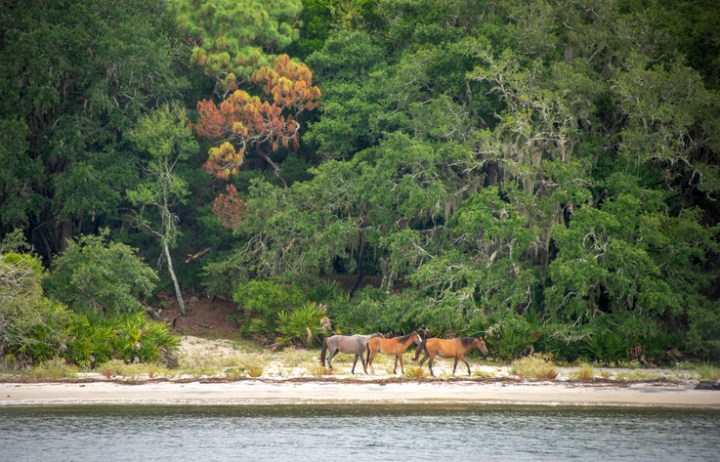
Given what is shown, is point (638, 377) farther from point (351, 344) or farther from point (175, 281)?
point (175, 281)

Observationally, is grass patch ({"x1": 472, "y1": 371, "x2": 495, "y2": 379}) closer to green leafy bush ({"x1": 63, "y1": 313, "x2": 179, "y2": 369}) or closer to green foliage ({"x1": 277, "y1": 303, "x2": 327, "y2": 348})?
green foliage ({"x1": 277, "y1": 303, "x2": 327, "y2": 348})

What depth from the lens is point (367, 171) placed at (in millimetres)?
32312

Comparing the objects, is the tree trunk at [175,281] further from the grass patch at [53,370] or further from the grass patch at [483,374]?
the grass patch at [483,374]

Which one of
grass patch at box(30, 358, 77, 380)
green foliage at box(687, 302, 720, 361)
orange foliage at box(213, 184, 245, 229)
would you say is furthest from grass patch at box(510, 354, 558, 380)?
orange foliage at box(213, 184, 245, 229)

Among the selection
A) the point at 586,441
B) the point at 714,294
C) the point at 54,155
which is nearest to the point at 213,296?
the point at 54,155

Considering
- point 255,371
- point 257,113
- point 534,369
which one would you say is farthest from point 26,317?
point 257,113

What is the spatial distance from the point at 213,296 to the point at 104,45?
8.73 metres

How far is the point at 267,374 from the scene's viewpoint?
26.2 meters

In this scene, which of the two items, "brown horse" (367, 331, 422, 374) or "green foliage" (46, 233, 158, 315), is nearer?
"brown horse" (367, 331, 422, 374)

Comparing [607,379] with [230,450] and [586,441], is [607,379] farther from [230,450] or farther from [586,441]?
[230,450]

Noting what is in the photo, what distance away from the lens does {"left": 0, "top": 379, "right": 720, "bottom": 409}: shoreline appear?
23.1 metres

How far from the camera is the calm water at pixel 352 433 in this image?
19.5 meters

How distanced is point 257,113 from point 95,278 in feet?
25.9

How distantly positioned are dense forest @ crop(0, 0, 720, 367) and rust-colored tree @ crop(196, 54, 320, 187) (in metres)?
0.09
